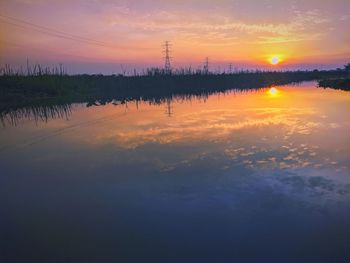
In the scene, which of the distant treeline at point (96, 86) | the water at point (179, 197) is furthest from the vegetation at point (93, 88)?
the water at point (179, 197)

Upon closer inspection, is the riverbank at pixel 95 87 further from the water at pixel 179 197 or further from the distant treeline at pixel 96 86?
the water at pixel 179 197

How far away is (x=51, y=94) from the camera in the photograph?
26281 mm

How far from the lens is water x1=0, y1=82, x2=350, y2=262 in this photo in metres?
3.72

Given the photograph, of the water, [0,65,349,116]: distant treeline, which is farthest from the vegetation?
the water

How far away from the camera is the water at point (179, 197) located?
372 centimetres

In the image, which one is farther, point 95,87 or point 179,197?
point 95,87

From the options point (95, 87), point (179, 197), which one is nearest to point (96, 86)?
point (95, 87)

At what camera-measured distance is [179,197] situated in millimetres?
5113

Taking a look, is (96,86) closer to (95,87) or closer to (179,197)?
(95,87)

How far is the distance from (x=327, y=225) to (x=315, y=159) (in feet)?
9.82

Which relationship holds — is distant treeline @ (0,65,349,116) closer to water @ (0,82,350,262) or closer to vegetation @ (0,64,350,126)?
vegetation @ (0,64,350,126)

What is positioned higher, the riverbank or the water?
the riverbank

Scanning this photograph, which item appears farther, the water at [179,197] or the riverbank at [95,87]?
the riverbank at [95,87]

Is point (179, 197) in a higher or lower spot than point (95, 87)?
lower
